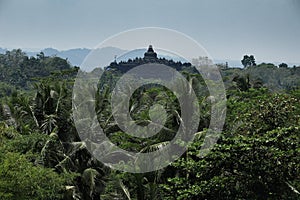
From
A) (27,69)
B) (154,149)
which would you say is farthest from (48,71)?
(154,149)

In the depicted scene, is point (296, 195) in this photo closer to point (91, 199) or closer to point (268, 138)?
point (268, 138)

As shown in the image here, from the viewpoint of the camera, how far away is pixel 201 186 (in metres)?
8.94

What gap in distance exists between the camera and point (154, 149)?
11.7 m

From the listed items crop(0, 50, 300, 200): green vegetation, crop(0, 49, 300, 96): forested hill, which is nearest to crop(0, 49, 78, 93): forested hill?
crop(0, 49, 300, 96): forested hill

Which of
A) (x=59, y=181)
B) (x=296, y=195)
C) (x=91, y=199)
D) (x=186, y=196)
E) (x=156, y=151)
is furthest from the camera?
(x=91, y=199)

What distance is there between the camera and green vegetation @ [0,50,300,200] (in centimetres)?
857

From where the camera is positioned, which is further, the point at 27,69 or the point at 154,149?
the point at 27,69

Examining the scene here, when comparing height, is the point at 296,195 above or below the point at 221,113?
below

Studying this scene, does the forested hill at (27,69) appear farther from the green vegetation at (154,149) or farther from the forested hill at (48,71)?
the green vegetation at (154,149)

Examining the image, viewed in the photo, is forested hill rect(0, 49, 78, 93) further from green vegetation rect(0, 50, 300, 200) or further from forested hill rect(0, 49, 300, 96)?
green vegetation rect(0, 50, 300, 200)

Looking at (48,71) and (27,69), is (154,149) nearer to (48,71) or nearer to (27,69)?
(48,71)

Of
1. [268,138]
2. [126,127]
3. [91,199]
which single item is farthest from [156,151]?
[268,138]

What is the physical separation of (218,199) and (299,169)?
5.87ft

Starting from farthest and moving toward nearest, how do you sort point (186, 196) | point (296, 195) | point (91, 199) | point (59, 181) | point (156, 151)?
Answer: 1. point (91, 199)
2. point (156, 151)
3. point (59, 181)
4. point (186, 196)
5. point (296, 195)
